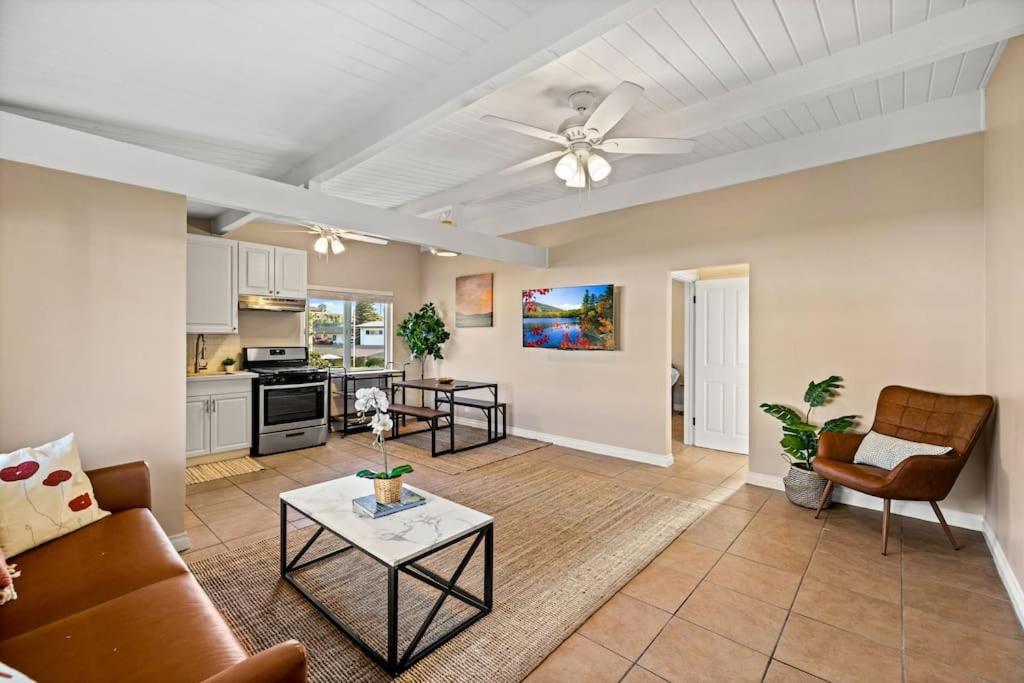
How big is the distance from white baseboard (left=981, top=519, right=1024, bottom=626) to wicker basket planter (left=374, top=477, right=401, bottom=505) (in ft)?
9.90

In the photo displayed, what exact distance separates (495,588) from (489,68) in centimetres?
272

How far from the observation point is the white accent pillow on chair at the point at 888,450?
2.85 m

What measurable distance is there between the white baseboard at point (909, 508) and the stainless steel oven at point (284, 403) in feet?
16.0

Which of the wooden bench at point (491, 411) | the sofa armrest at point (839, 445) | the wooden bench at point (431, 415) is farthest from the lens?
the wooden bench at point (491, 411)

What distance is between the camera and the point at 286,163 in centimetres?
404

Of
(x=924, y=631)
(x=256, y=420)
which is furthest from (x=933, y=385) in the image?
(x=256, y=420)

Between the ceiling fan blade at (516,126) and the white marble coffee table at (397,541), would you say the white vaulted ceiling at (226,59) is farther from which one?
the white marble coffee table at (397,541)

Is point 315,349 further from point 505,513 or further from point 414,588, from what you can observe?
point 414,588

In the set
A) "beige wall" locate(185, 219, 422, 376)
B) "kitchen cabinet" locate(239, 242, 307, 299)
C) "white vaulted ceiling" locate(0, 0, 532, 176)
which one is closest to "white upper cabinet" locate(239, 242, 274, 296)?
"kitchen cabinet" locate(239, 242, 307, 299)

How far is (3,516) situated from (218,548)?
46.3 inches

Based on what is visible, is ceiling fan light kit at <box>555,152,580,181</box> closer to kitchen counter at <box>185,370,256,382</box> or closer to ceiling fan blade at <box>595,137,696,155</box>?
ceiling fan blade at <box>595,137,696,155</box>

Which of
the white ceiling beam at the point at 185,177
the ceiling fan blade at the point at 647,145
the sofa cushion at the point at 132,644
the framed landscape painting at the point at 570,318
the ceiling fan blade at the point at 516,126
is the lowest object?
the sofa cushion at the point at 132,644

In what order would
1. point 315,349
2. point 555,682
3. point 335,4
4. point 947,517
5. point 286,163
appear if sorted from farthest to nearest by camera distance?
point 315,349
point 286,163
point 947,517
point 335,4
point 555,682

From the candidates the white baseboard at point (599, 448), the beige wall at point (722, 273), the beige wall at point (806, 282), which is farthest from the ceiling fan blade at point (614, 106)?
the white baseboard at point (599, 448)
